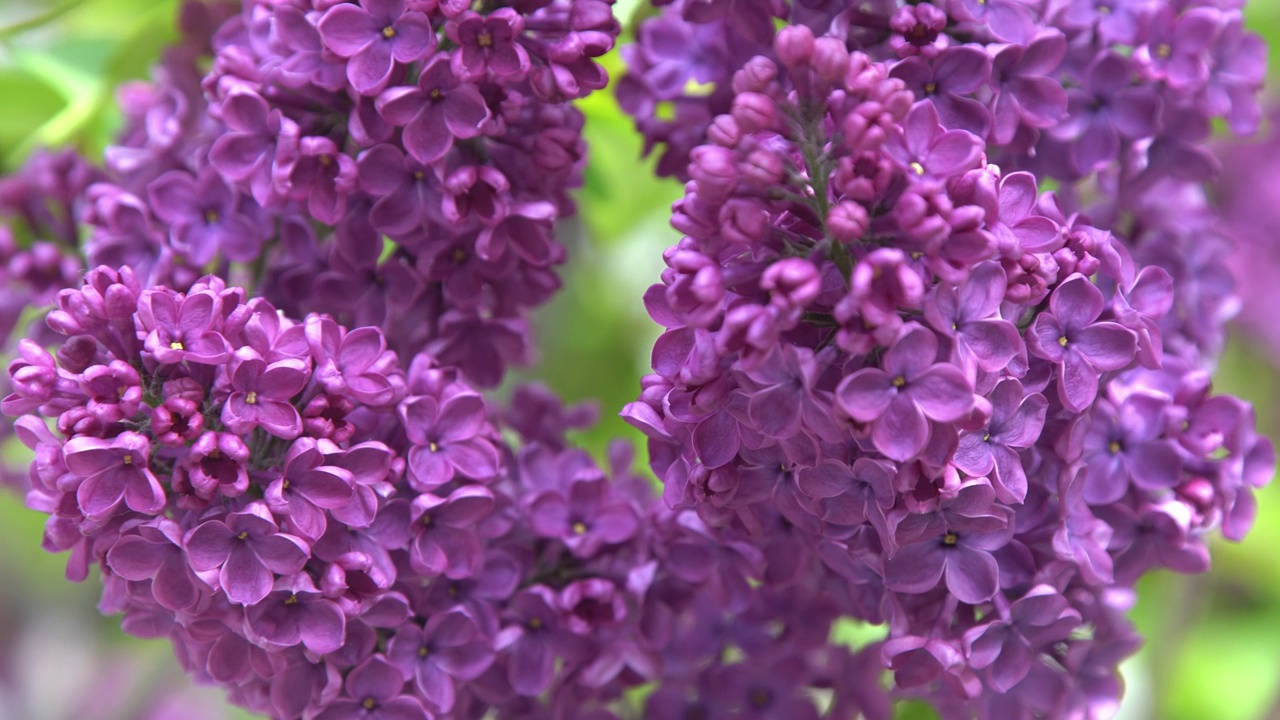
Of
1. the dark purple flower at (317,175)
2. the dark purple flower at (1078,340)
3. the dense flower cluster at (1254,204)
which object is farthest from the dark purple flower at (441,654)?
the dense flower cluster at (1254,204)

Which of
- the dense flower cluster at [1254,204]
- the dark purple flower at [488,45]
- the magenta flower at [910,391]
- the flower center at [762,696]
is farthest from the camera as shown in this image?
the dense flower cluster at [1254,204]

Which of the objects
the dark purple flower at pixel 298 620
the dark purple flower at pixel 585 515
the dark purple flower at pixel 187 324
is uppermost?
the dark purple flower at pixel 187 324

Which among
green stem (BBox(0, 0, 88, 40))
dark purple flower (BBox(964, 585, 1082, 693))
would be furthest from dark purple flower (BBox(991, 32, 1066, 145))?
green stem (BBox(0, 0, 88, 40))

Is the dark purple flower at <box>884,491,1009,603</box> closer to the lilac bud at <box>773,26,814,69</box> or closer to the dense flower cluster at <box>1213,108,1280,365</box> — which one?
the lilac bud at <box>773,26,814,69</box>

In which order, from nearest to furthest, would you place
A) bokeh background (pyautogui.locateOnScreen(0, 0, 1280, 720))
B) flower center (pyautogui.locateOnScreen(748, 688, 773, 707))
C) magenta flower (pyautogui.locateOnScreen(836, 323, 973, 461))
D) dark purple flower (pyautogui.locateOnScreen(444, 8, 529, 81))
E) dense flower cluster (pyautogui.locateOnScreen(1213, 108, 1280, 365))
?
magenta flower (pyautogui.locateOnScreen(836, 323, 973, 461)) < dark purple flower (pyautogui.locateOnScreen(444, 8, 529, 81)) < flower center (pyautogui.locateOnScreen(748, 688, 773, 707)) < bokeh background (pyautogui.locateOnScreen(0, 0, 1280, 720)) < dense flower cluster (pyautogui.locateOnScreen(1213, 108, 1280, 365))

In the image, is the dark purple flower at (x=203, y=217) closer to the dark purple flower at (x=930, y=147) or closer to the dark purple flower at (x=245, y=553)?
the dark purple flower at (x=245, y=553)
